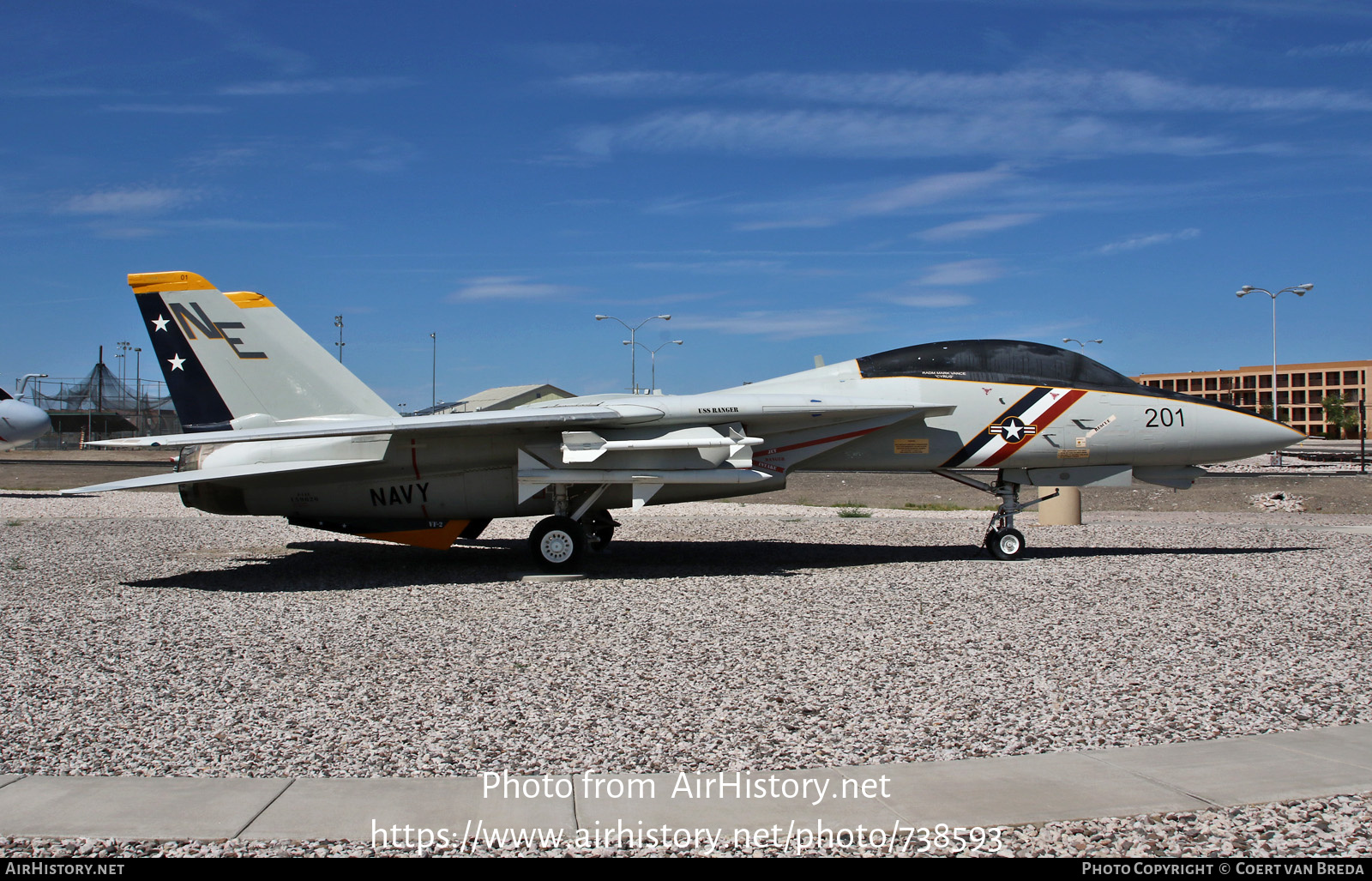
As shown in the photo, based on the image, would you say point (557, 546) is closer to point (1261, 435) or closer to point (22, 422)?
point (1261, 435)

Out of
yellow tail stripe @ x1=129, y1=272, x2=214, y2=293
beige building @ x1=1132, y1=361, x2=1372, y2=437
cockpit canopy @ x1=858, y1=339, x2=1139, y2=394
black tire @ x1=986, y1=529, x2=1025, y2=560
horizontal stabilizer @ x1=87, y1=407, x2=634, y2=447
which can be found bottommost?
black tire @ x1=986, y1=529, x2=1025, y2=560

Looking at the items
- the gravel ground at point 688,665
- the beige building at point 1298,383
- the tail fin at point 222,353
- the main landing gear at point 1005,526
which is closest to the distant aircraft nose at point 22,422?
the gravel ground at point 688,665

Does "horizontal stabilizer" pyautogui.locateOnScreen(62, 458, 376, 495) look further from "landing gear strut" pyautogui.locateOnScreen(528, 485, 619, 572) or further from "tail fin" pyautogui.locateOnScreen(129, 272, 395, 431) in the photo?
"landing gear strut" pyautogui.locateOnScreen(528, 485, 619, 572)

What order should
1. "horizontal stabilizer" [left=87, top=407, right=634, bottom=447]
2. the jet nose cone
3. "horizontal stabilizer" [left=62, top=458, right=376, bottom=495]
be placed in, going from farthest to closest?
1. the jet nose cone
2. "horizontal stabilizer" [left=62, top=458, right=376, bottom=495]
3. "horizontal stabilizer" [left=87, top=407, right=634, bottom=447]

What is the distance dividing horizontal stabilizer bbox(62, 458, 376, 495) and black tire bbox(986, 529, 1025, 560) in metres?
8.31

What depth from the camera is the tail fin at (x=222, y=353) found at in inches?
471

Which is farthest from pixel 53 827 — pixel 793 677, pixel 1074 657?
pixel 1074 657

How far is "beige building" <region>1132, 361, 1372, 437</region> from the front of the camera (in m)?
109

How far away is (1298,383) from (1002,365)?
128m

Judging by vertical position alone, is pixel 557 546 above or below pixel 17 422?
below

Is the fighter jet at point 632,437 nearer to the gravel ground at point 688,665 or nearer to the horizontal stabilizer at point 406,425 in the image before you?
the horizontal stabilizer at point 406,425

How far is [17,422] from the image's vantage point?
2836 cm

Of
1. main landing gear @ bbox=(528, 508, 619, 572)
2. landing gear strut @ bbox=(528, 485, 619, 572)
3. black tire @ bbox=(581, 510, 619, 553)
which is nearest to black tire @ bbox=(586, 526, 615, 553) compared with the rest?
black tire @ bbox=(581, 510, 619, 553)

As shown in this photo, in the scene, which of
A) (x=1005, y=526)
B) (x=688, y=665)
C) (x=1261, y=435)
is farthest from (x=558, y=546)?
(x=1261, y=435)
